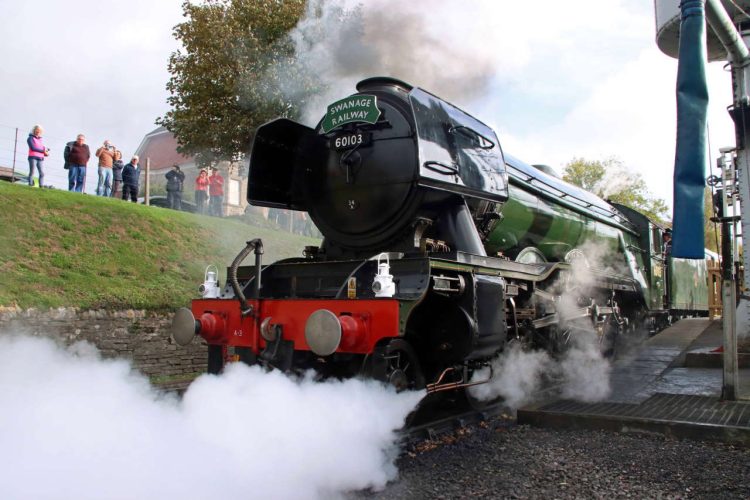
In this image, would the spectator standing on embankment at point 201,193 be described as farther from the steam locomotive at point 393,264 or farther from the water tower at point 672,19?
the water tower at point 672,19

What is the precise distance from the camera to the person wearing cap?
14.4m

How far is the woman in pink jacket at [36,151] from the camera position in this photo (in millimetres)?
10180

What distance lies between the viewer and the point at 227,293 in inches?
185

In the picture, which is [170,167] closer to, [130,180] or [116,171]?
[116,171]

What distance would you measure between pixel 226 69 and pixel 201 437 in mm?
10499

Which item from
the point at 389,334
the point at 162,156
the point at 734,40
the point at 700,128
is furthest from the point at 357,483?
the point at 162,156

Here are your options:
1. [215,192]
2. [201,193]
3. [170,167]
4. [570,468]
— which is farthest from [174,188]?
[170,167]

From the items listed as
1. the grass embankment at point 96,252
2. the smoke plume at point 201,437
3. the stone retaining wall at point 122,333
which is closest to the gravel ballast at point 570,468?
the smoke plume at point 201,437

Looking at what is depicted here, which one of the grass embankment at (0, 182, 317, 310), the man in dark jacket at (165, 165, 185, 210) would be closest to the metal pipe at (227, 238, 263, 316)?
the grass embankment at (0, 182, 317, 310)

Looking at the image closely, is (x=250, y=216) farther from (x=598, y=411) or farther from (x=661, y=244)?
(x=598, y=411)

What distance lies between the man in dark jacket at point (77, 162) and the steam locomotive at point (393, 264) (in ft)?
24.5

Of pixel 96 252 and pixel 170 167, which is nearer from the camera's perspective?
pixel 96 252

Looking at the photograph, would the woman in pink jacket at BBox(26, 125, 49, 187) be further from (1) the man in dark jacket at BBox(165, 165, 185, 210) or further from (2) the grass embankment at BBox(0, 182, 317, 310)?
(1) the man in dark jacket at BBox(165, 165, 185, 210)

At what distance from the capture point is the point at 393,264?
13.1 feet
